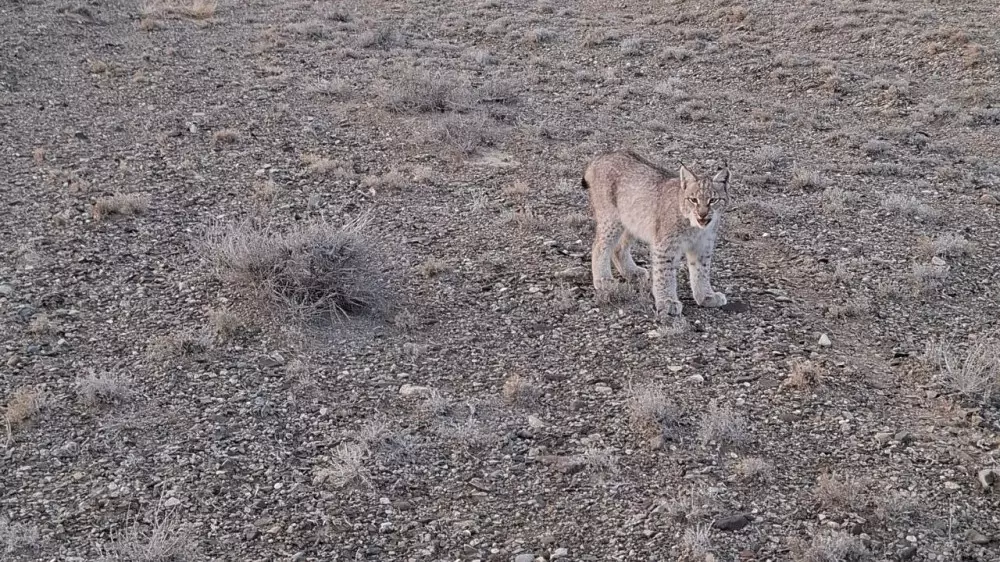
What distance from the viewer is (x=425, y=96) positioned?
1496 cm

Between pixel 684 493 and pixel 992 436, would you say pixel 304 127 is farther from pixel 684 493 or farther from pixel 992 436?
pixel 992 436

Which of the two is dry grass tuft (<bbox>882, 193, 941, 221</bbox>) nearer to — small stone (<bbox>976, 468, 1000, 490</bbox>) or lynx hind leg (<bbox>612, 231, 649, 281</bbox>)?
lynx hind leg (<bbox>612, 231, 649, 281</bbox>)

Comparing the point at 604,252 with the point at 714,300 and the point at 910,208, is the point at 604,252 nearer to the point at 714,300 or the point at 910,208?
the point at 714,300

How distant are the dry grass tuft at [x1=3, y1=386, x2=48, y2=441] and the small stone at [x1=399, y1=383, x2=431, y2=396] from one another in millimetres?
2969

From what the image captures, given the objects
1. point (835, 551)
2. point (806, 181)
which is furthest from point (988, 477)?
point (806, 181)

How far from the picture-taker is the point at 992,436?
6.65 m

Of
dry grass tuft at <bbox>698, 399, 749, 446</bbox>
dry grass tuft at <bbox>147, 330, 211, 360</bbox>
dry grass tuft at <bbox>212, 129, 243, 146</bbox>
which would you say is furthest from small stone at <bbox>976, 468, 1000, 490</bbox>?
dry grass tuft at <bbox>212, 129, 243, 146</bbox>

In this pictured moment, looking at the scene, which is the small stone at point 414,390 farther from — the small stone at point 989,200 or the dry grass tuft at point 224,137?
the small stone at point 989,200

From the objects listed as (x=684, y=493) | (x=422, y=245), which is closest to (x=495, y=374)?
(x=684, y=493)

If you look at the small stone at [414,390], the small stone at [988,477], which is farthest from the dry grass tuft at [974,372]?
the small stone at [414,390]

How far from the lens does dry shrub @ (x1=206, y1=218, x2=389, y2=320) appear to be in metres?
8.51

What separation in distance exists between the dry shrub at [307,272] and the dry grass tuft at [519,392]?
1867 millimetres

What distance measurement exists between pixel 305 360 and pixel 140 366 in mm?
1469

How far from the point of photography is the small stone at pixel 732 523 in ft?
19.3
